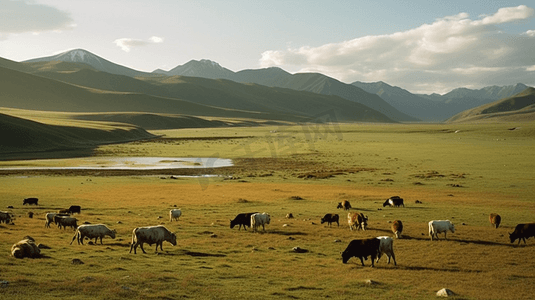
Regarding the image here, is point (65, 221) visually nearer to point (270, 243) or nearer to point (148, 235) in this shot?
point (148, 235)

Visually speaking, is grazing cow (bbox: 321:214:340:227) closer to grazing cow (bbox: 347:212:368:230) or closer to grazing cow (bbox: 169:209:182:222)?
grazing cow (bbox: 347:212:368:230)

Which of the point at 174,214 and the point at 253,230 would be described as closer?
the point at 253,230

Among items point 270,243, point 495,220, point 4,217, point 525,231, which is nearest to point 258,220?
point 270,243

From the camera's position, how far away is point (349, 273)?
61.8 feet

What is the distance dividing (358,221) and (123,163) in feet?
221

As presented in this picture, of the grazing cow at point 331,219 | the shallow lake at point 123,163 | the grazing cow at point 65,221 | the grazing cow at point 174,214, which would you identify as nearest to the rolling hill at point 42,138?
the shallow lake at point 123,163

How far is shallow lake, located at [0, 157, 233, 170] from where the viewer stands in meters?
77.6

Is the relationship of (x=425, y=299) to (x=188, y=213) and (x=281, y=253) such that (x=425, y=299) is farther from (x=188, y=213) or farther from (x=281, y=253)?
(x=188, y=213)

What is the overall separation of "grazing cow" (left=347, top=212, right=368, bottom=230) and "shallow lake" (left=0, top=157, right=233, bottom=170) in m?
54.2

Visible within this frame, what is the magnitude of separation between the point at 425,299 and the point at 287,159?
7992 centimetres

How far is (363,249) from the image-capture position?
66.3ft

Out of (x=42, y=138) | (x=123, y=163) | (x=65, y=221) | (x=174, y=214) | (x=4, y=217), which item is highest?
(x=42, y=138)

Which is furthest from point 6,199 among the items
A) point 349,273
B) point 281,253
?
point 349,273

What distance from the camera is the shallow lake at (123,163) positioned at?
7764cm
